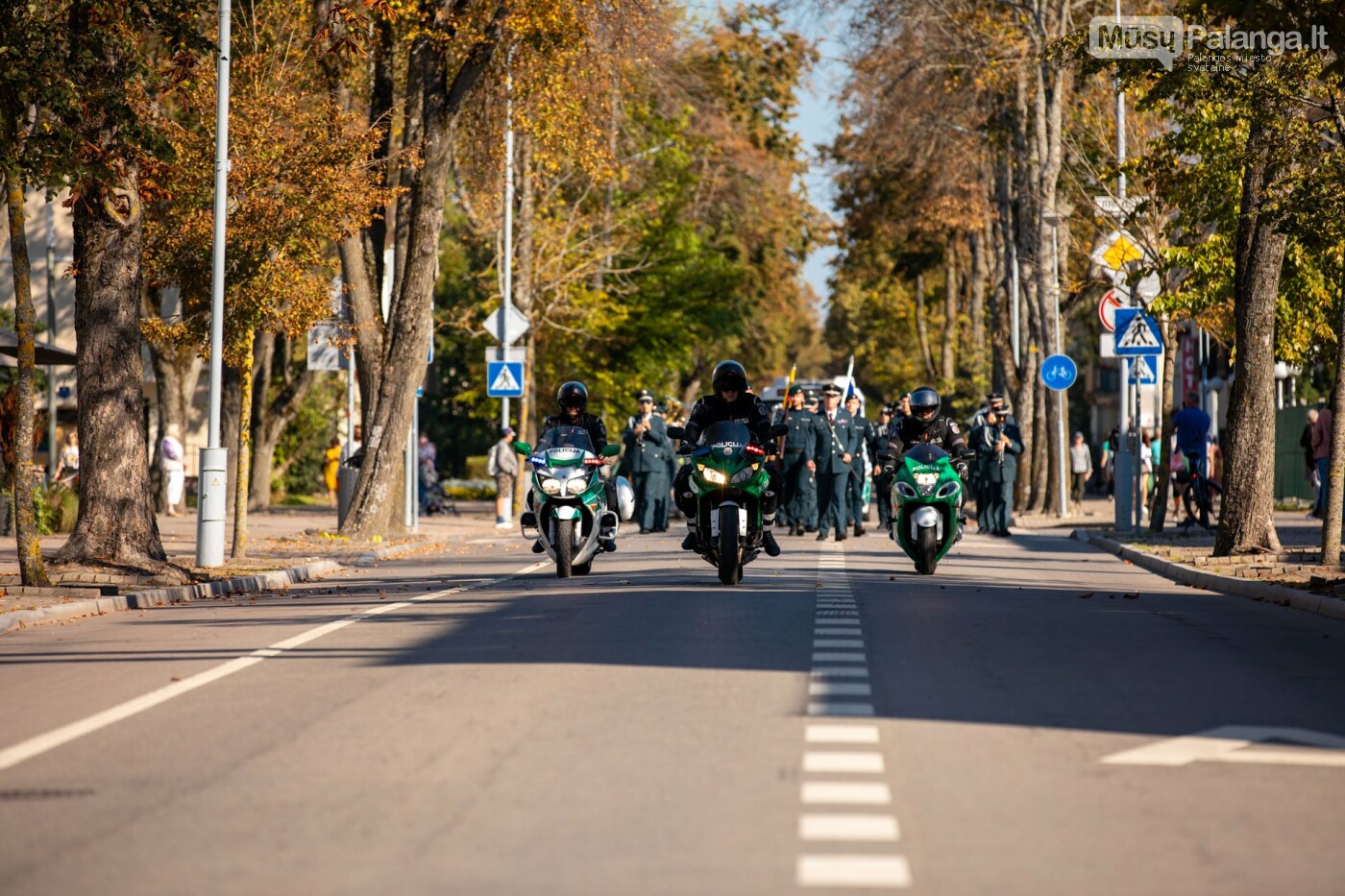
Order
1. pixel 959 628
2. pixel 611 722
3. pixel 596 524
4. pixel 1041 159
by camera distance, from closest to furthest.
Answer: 1. pixel 611 722
2. pixel 959 628
3. pixel 596 524
4. pixel 1041 159

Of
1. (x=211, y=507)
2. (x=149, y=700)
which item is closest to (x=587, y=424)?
(x=211, y=507)

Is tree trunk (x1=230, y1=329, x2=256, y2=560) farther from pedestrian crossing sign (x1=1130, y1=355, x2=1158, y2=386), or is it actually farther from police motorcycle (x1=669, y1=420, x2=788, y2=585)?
pedestrian crossing sign (x1=1130, y1=355, x2=1158, y2=386)

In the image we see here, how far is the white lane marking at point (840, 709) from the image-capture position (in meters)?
9.30

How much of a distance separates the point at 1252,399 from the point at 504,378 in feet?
49.4

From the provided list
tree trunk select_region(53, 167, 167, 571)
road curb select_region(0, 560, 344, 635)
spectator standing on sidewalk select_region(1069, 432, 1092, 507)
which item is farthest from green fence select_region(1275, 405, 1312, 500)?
tree trunk select_region(53, 167, 167, 571)

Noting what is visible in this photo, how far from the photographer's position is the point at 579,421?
1988 cm

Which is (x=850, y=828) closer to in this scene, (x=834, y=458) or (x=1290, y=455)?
(x=834, y=458)

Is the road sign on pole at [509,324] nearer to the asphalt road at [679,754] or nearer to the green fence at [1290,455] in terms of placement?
the green fence at [1290,455]

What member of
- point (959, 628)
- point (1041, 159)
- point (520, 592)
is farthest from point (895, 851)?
point (1041, 159)

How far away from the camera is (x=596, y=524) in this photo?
19.3 meters

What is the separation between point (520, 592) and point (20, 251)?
514 cm

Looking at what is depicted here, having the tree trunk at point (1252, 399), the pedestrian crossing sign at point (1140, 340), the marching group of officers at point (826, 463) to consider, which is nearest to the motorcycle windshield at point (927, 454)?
the tree trunk at point (1252, 399)

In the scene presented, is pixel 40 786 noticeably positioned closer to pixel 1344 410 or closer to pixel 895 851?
pixel 895 851

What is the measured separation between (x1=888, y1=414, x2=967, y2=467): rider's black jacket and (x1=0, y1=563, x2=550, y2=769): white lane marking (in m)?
6.75
